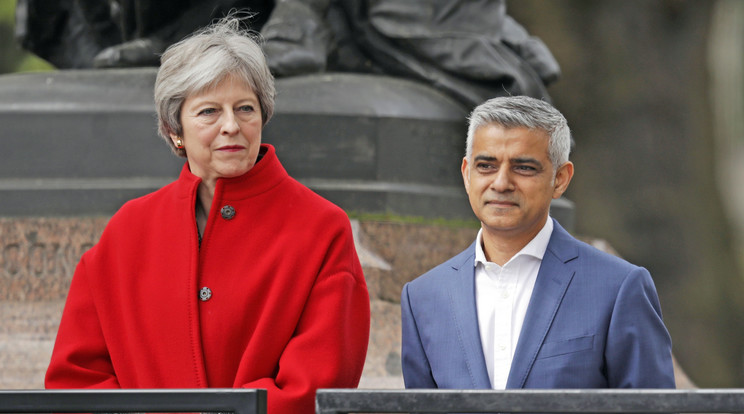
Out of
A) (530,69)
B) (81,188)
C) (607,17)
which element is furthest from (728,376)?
(81,188)

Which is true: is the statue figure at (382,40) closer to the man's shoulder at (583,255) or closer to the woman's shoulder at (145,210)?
the woman's shoulder at (145,210)

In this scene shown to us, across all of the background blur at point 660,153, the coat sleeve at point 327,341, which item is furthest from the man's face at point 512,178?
the background blur at point 660,153

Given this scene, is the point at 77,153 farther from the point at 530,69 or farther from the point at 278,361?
the point at 278,361

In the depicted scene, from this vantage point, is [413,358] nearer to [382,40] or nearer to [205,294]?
[205,294]

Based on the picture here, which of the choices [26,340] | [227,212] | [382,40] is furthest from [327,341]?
[382,40]

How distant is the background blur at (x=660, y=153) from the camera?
394 inches

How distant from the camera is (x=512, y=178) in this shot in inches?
138

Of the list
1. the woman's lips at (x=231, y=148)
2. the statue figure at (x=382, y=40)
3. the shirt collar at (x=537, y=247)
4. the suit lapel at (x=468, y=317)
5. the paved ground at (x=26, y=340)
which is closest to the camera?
the suit lapel at (x=468, y=317)

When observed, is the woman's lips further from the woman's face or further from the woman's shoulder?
the woman's shoulder

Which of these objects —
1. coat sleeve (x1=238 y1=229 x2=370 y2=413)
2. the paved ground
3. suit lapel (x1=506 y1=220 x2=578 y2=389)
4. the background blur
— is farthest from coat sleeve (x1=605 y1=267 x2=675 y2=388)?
the background blur

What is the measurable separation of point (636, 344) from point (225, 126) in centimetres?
128

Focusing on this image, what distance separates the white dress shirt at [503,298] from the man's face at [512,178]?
0.30ft

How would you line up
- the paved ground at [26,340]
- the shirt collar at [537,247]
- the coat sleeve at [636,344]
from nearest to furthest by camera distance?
the coat sleeve at [636,344] → the shirt collar at [537,247] → the paved ground at [26,340]

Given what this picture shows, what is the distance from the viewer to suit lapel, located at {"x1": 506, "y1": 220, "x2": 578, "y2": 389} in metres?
3.41
